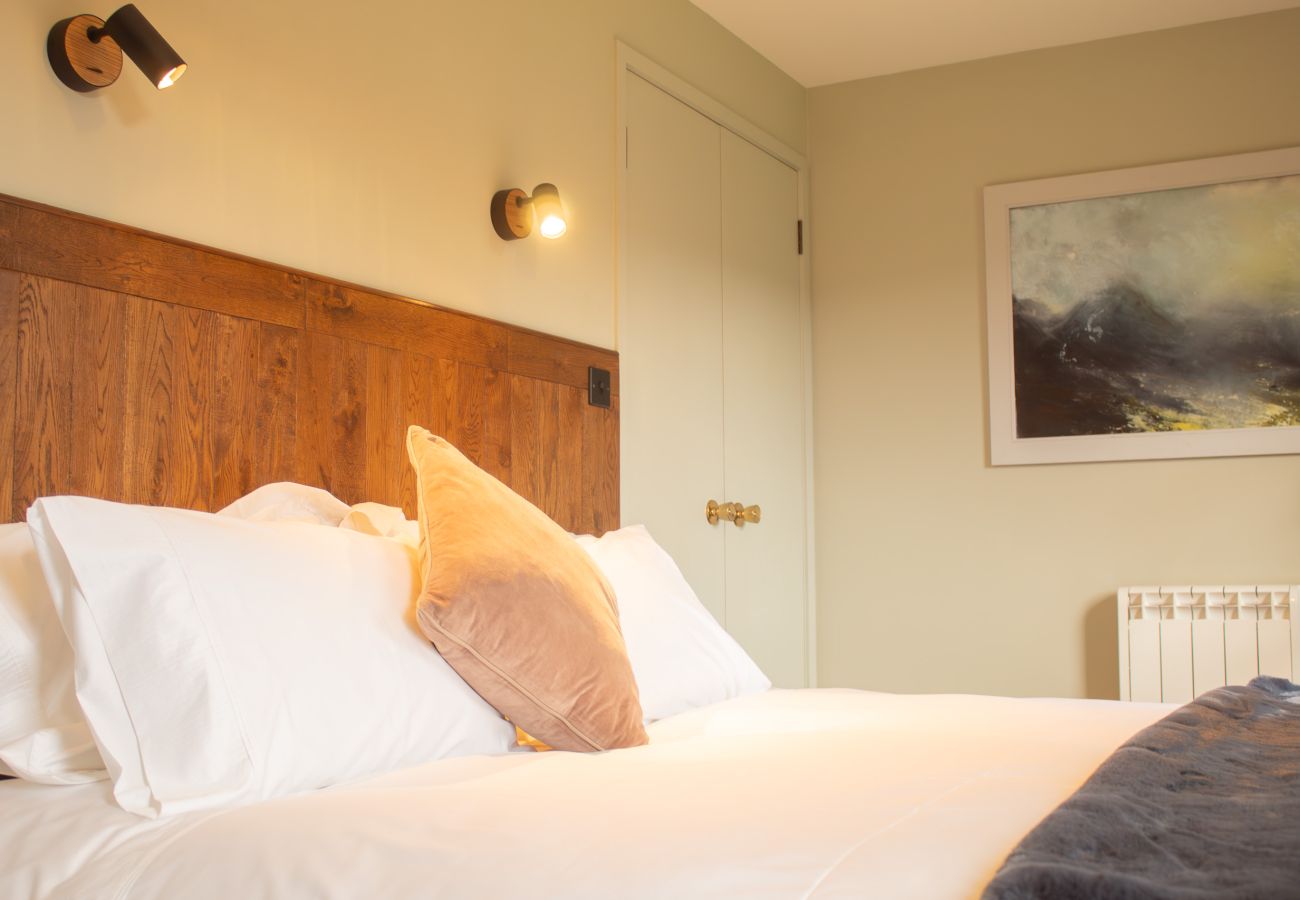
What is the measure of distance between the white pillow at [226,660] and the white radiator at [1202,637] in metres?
2.74

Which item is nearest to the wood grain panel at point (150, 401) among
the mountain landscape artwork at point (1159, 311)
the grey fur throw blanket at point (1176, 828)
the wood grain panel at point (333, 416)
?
the wood grain panel at point (333, 416)

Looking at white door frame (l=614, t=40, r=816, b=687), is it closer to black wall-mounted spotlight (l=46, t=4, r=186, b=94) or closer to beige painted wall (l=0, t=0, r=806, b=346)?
beige painted wall (l=0, t=0, r=806, b=346)

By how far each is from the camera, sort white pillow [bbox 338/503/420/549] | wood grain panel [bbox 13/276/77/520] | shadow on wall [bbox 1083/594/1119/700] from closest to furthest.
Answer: wood grain panel [bbox 13/276/77/520] < white pillow [bbox 338/503/420/549] < shadow on wall [bbox 1083/594/1119/700]

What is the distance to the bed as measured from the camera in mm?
1079

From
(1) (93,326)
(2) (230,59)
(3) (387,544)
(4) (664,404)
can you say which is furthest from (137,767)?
(4) (664,404)

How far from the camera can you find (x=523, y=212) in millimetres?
2795

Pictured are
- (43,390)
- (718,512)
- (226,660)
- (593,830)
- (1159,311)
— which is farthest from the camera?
(1159,311)

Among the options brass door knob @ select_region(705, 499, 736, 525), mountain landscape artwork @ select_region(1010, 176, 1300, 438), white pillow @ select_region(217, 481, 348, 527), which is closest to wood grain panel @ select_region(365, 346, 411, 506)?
white pillow @ select_region(217, 481, 348, 527)

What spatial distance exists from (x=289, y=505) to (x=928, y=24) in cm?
285

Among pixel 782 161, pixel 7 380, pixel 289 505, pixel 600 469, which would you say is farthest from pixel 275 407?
pixel 782 161

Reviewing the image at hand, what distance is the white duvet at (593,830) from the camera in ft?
3.28

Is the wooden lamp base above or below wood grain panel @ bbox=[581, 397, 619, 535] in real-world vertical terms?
above

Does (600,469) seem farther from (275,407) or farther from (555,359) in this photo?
(275,407)

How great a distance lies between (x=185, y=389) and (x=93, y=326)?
19cm
